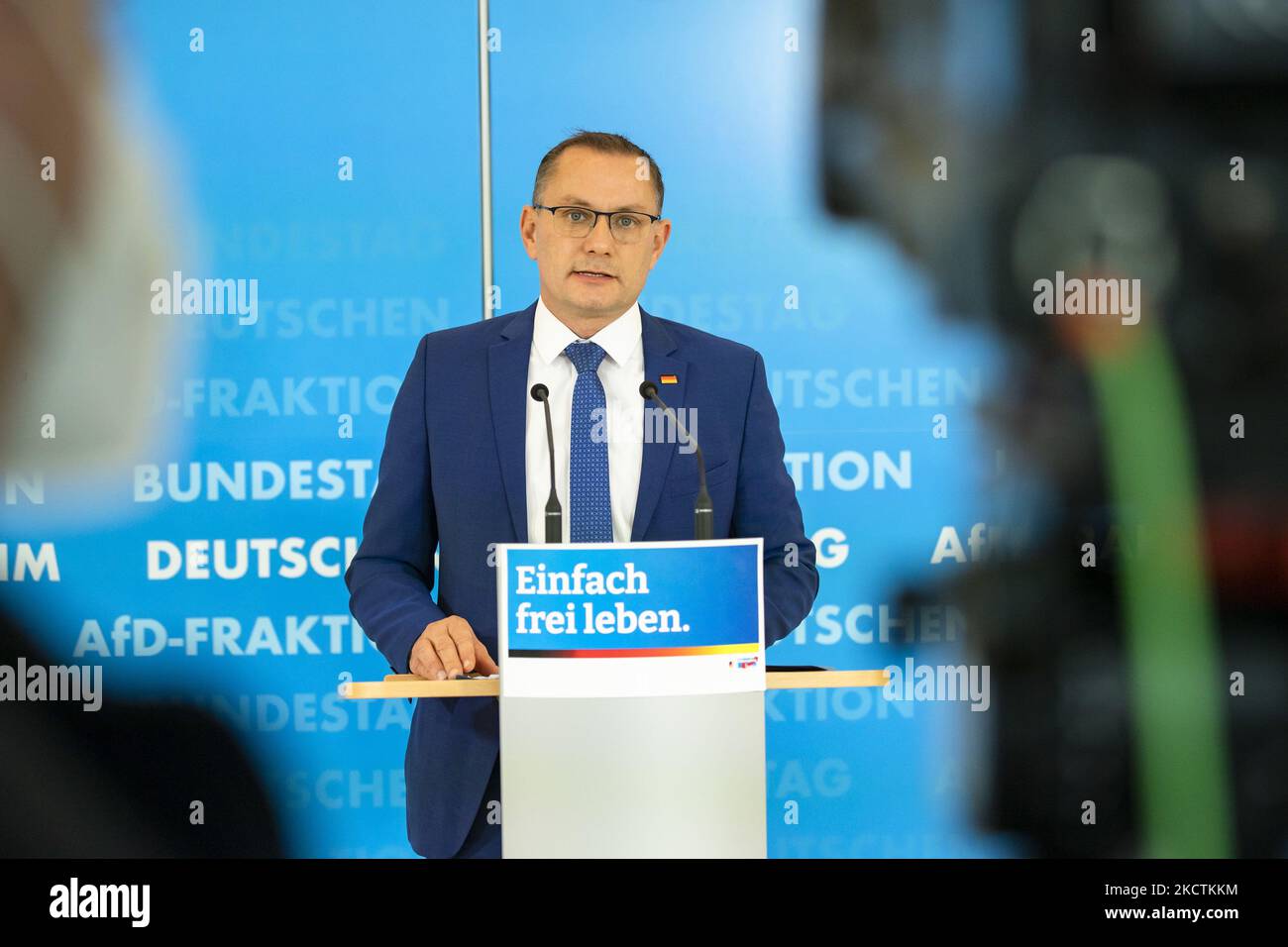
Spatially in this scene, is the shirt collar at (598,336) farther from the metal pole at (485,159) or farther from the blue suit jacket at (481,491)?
the metal pole at (485,159)

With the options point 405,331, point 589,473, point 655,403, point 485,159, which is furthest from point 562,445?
point 485,159

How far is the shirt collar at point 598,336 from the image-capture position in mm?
3037

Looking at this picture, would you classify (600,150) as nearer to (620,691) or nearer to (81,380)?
(620,691)

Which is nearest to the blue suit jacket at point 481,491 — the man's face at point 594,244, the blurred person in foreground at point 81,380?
the man's face at point 594,244

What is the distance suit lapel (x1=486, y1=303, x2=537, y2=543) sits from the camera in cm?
296

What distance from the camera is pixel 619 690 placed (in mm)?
2262

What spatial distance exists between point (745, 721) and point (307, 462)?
6.48ft

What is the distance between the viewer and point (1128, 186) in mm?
3947

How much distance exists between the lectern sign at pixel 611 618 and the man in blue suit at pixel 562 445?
53 centimetres

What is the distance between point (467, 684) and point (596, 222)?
1.14m

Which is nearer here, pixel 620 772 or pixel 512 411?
pixel 620 772

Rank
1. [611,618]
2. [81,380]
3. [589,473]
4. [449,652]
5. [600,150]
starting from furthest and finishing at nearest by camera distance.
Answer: [81,380]
[600,150]
[589,473]
[449,652]
[611,618]
